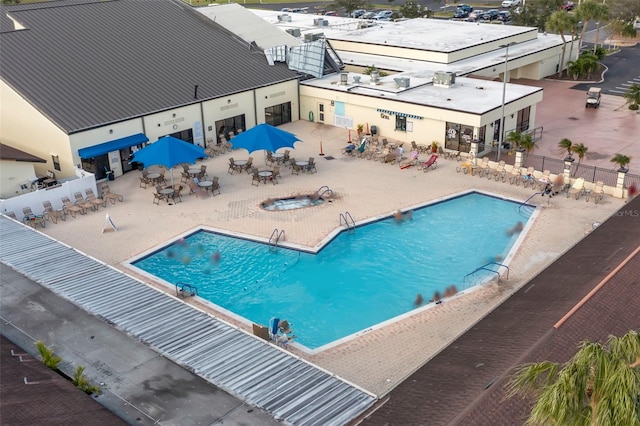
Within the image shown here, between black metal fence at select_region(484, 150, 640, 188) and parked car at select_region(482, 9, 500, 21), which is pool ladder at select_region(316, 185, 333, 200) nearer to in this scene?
black metal fence at select_region(484, 150, 640, 188)

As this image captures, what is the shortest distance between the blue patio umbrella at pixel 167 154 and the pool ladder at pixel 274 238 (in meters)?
6.47

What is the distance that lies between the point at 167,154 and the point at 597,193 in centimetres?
2026

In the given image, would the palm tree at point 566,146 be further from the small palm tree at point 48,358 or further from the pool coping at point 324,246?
the small palm tree at point 48,358

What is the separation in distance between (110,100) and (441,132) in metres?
18.2

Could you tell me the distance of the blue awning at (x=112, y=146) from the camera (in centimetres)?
3394

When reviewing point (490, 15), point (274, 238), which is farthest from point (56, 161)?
point (490, 15)

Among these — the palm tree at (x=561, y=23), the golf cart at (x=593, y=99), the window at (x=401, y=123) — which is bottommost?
the golf cart at (x=593, y=99)

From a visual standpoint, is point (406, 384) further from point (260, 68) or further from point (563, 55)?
point (563, 55)

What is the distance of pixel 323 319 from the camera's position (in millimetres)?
22969

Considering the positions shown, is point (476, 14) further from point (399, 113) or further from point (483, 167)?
point (483, 167)

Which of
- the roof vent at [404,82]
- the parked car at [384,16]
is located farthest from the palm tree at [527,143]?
the parked car at [384,16]

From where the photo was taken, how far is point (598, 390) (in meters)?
8.68

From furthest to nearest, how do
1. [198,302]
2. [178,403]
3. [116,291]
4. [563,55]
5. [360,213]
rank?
[563,55], [360,213], [198,302], [116,291], [178,403]

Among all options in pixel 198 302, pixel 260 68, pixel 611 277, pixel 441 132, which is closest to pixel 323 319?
pixel 198 302
